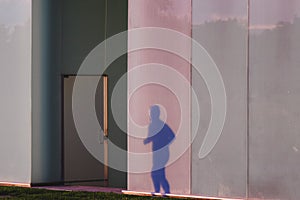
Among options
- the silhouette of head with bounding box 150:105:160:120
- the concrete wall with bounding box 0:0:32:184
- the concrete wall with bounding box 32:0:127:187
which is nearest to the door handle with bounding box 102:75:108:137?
the concrete wall with bounding box 32:0:127:187

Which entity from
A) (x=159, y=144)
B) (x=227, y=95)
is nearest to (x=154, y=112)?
(x=159, y=144)

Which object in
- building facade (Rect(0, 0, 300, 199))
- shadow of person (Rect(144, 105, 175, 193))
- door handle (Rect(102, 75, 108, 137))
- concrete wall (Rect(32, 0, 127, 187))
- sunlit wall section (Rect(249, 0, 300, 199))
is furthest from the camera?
door handle (Rect(102, 75, 108, 137))

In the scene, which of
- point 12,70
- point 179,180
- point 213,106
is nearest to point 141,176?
point 179,180

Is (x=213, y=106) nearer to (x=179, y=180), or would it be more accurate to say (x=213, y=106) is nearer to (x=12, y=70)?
(x=179, y=180)

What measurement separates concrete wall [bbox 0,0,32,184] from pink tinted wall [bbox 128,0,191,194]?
2789 mm

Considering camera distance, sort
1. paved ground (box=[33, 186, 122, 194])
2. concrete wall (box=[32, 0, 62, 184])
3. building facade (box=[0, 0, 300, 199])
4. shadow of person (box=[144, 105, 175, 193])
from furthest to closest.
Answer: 1. concrete wall (box=[32, 0, 62, 184])
2. paved ground (box=[33, 186, 122, 194])
3. shadow of person (box=[144, 105, 175, 193])
4. building facade (box=[0, 0, 300, 199])

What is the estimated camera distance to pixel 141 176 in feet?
46.0

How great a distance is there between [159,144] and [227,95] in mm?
1807

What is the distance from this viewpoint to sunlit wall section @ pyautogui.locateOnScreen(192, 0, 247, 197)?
42.4ft

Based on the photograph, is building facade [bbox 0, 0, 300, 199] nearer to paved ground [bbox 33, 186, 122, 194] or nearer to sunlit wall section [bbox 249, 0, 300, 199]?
sunlit wall section [bbox 249, 0, 300, 199]

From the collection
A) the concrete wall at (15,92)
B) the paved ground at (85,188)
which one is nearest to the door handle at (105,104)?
the paved ground at (85,188)

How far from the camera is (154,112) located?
45.8ft

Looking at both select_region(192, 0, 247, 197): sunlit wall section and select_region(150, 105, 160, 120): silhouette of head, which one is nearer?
select_region(192, 0, 247, 197): sunlit wall section

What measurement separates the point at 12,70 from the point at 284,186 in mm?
6992
